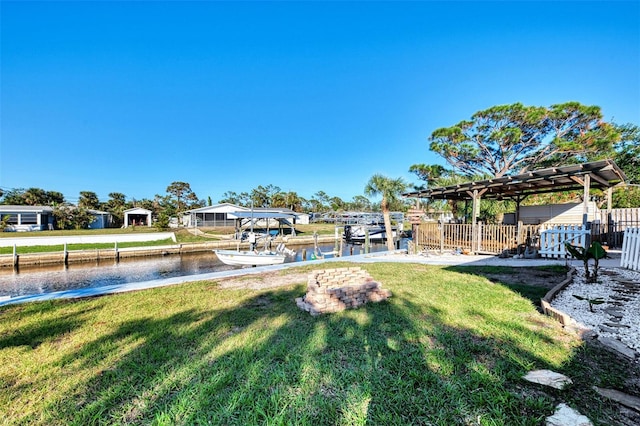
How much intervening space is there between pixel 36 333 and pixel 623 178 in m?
14.5

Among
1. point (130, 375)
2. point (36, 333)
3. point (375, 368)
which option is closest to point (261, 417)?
point (375, 368)

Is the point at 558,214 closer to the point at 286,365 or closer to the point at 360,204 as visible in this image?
the point at 286,365

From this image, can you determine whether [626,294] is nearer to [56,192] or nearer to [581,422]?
[581,422]

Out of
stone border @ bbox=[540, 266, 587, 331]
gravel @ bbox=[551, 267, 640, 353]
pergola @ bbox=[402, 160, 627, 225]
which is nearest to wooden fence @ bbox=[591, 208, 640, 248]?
pergola @ bbox=[402, 160, 627, 225]

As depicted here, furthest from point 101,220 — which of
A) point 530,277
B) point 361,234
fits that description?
point 530,277

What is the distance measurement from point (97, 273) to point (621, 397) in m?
18.1

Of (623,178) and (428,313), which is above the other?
(623,178)

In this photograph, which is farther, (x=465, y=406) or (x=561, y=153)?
(x=561, y=153)

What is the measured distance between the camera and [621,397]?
6.60 ft

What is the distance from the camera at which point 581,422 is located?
1746 mm

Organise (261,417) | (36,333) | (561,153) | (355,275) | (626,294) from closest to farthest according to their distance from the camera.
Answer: (261,417) < (36,333) < (626,294) < (355,275) < (561,153)

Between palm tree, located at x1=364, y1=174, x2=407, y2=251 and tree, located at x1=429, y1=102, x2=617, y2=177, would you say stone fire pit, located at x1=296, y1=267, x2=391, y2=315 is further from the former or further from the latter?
tree, located at x1=429, y1=102, x2=617, y2=177

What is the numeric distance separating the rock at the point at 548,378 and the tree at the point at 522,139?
2006cm

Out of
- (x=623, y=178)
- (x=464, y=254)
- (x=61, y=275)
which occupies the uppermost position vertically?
(x=623, y=178)
